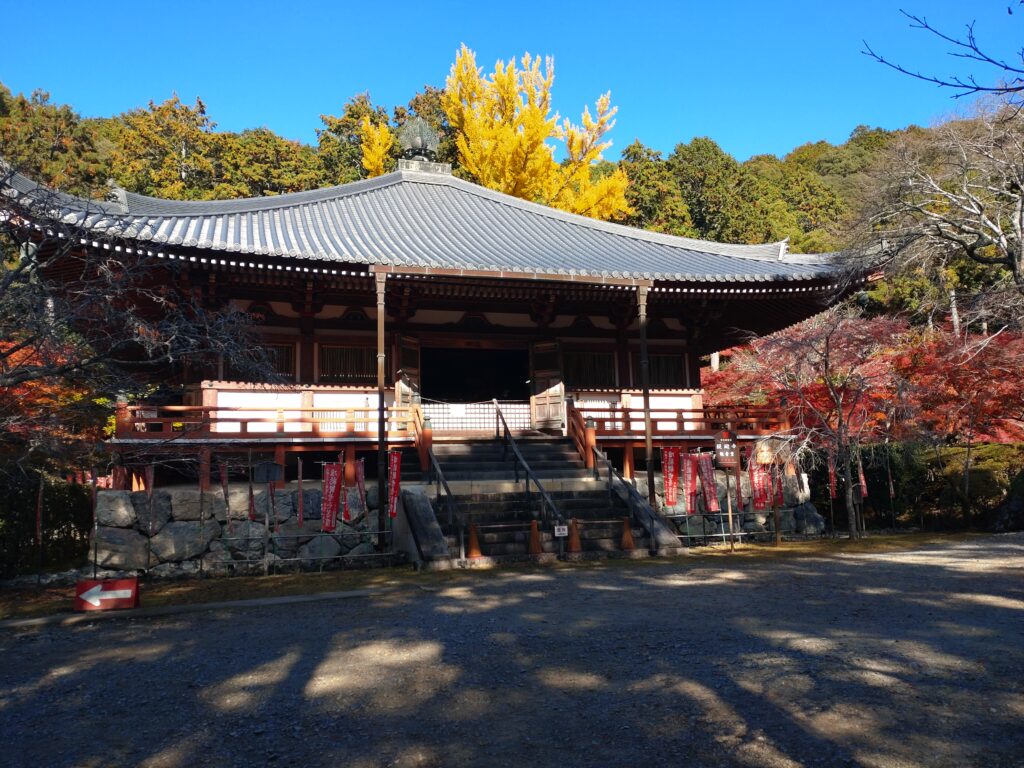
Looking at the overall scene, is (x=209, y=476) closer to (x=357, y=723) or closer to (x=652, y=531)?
(x=652, y=531)

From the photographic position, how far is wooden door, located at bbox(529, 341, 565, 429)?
→ 15492mm

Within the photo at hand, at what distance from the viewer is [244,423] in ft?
40.4

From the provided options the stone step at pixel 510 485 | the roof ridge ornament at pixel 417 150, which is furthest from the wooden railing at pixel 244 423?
the roof ridge ornament at pixel 417 150

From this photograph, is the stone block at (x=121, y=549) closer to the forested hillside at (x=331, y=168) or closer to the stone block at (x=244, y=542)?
the stone block at (x=244, y=542)

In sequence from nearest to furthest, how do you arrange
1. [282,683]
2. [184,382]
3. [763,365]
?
[282,683] < [184,382] < [763,365]

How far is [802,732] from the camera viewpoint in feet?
11.4

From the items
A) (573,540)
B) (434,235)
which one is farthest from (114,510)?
(434,235)

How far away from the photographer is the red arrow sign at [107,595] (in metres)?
7.57

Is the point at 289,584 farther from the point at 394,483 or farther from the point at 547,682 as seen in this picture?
the point at 547,682

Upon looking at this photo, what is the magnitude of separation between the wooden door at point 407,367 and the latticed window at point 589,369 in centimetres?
327

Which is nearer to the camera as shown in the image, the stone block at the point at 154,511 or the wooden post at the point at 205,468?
the stone block at the point at 154,511

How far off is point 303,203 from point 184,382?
6.02 metres

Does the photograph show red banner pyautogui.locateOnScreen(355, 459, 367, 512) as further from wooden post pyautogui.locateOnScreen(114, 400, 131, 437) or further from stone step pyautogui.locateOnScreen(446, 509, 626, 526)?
wooden post pyautogui.locateOnScreen(114, 400, 131, 437)

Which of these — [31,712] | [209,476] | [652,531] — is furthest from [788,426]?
[31,712]
